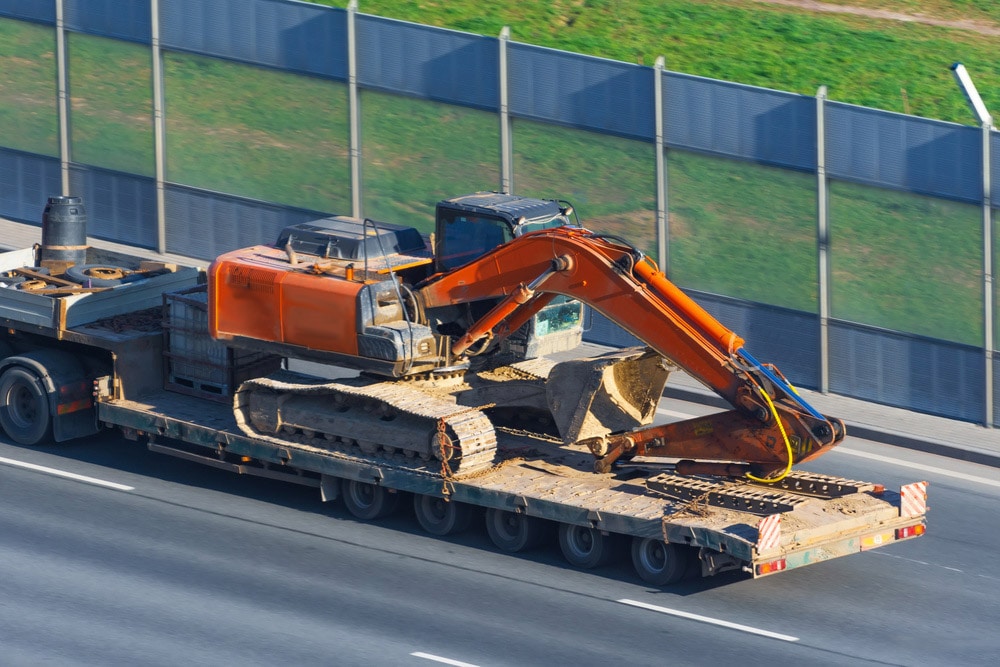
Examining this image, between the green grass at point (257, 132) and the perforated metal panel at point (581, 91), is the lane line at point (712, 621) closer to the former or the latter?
the perforated metal panel at point (581, 91)

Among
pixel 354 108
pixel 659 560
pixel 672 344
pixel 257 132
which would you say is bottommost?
pixel 659 560

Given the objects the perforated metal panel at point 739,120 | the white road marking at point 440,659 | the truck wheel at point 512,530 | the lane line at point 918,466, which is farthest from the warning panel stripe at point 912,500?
the perforated metal panel at point 739,120

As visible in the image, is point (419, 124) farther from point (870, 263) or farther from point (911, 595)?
point (911, 595)

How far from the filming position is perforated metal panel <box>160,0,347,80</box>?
23.6 m

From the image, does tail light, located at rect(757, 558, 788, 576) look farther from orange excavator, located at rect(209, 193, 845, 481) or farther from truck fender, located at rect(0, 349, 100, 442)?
truck fender, located at rect(0, 349, 100, 442)

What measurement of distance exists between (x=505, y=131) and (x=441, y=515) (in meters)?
8.12

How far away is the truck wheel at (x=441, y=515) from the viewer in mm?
15695

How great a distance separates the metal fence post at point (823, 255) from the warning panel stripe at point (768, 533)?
742 centimetres

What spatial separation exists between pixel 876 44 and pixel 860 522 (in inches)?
651

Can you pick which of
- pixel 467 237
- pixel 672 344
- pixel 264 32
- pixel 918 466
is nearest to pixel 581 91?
pixel 264 32

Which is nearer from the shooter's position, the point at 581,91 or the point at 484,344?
the point at 484,344

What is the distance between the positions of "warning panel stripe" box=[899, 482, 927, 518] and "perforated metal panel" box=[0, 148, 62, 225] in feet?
52.6

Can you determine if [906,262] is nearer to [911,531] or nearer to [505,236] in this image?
[911,531]

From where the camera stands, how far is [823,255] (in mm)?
20797
